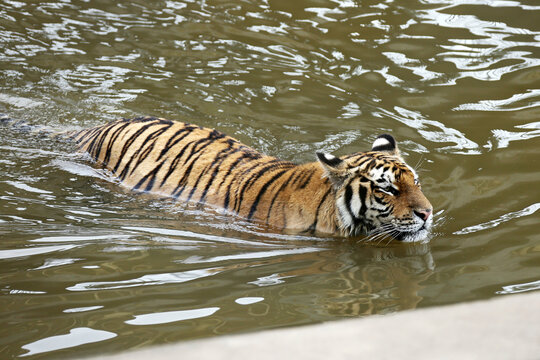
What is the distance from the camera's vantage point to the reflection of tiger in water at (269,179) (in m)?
3.90

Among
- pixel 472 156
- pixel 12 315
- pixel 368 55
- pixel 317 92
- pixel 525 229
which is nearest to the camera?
pixel 12 315

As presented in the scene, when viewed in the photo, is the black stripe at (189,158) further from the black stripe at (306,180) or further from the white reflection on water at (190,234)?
the black stripe at (306,180)

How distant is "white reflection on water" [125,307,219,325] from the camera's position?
8.40ft

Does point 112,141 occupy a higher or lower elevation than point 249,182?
higher

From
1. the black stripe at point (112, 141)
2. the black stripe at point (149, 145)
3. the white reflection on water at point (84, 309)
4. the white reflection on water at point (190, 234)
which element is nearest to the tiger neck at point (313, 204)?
the white reflection on water at point (190, 234)

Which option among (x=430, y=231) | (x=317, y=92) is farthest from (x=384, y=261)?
(x=317, y=92)

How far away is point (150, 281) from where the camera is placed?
307 centimetres

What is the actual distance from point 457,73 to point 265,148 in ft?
7.36

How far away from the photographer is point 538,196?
167 inches

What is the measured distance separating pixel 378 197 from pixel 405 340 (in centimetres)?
270

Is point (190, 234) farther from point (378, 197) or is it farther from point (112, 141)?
point (112, 141)

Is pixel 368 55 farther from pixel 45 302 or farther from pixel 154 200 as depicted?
pixel 45 302

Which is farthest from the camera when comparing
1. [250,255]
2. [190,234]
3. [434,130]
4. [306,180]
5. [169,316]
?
[434,130]

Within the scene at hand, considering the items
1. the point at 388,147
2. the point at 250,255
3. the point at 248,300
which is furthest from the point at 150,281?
the point at 388,147
